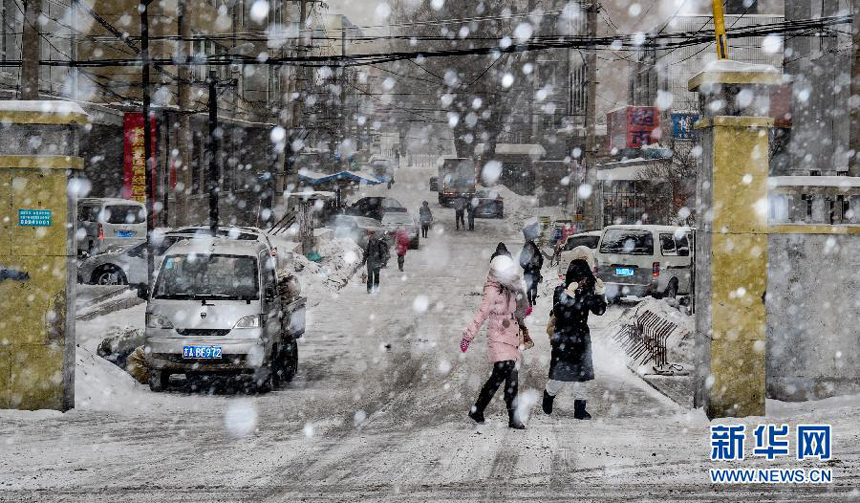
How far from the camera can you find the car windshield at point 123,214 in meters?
25.2

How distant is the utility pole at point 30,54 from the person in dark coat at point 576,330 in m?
10.4

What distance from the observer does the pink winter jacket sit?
902 cm

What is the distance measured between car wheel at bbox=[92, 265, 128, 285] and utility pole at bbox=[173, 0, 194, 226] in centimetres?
1210

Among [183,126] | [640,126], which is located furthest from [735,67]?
[183,126]

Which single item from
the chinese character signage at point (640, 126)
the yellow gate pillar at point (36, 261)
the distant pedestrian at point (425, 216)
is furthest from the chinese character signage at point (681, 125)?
the yellow gate pillar at point (36, 261)

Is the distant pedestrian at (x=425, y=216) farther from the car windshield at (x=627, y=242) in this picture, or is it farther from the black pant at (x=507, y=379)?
the black pant at (x=507, y=379)

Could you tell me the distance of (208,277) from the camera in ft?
40.2

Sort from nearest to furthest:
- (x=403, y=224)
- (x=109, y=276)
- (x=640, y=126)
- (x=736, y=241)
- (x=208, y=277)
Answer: (x=736, y=241) < (x=208, y=277) < (x=109, y=276) < (x=640, y=126) < (x=403, y=224)

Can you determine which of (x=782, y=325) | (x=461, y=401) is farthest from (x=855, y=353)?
(x=461, y=401)

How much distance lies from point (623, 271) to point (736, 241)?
1184 cm

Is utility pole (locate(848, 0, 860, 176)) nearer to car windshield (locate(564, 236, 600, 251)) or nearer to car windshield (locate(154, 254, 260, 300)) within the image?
car windshield (locate(154, 254, 260, 300))

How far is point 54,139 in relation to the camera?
9383 mm

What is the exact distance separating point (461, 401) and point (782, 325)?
12.2ft

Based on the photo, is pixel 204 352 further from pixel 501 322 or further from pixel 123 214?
pixel 123 214
